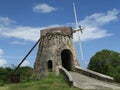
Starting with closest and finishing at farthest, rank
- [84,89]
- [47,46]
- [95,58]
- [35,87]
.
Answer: [84,89]
[35,87]
[47,46]
[95,58]

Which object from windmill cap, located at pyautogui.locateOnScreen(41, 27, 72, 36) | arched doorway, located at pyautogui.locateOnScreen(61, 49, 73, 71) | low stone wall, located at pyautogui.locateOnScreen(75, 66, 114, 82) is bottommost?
low stone wall, located at pyautogui.locateOnScreen(75, 66, 114, 82)

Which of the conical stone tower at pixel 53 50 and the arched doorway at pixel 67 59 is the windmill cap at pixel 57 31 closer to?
the conical stone tower at pixel 53 50

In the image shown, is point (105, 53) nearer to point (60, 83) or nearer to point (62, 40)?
point (62, 40)

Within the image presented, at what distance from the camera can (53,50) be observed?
99.8 ft

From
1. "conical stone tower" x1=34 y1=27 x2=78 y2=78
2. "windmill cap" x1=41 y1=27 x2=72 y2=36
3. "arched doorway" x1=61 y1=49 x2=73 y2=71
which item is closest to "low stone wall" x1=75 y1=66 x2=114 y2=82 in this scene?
"arched doorway" x1=61 y1=49 x2=73 y2=71

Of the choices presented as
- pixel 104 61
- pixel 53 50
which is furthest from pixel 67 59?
pixel 104 61

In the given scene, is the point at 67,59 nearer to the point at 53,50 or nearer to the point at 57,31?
the point at 53,50

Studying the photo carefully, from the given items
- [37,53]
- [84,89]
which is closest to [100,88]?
[84,89]

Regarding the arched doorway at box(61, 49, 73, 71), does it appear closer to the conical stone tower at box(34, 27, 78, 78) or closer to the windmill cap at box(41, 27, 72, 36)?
the conical stone tower at box(34, 27, 78, 78)

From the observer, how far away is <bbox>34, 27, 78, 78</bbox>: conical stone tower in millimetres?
30422

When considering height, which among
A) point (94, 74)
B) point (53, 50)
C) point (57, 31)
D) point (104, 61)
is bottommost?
point (94, 74)

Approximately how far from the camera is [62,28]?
103 feet

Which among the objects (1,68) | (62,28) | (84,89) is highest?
(62,28)

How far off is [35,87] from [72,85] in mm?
2608
